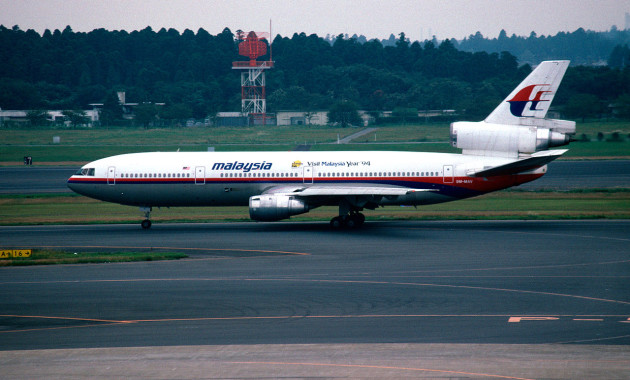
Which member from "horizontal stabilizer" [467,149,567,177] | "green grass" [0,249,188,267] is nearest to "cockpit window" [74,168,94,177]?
"green grass" [0,249,188,267]

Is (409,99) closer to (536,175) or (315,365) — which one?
(536,175)

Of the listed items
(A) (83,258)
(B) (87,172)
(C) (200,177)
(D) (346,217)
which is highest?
(B) (87,172)

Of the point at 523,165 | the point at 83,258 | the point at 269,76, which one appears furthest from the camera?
the point at 269,76

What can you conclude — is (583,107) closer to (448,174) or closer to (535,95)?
(535,95)

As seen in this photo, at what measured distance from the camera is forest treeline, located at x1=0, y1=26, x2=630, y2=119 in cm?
14062

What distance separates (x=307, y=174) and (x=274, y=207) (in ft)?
12.5

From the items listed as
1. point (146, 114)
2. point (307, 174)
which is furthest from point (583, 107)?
point (146, 114)

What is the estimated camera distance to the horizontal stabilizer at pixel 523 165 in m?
38.1

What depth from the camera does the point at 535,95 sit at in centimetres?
4016

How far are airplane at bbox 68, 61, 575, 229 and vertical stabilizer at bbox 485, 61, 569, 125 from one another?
59 millimetres

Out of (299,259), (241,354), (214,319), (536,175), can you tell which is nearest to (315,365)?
(241,354)

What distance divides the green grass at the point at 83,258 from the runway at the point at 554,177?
35133 mm

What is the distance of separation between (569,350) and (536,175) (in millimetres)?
23938

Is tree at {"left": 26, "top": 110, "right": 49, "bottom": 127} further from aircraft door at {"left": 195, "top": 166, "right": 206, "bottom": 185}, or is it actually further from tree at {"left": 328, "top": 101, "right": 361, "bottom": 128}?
aircraft door at {"left": 195, "top": 166, "right": 206, "bottom": 185}
